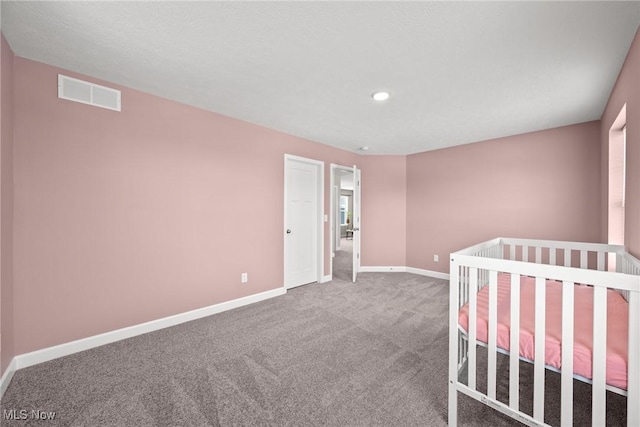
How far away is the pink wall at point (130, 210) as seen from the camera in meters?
1.99

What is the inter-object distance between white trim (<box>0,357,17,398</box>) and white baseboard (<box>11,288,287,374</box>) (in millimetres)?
28

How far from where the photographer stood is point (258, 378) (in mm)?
1848

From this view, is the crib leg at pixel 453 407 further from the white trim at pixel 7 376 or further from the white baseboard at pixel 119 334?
the white trim at pixel 7 376

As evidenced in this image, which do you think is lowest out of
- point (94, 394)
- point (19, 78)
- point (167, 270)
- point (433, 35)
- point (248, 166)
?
point (94, 394)

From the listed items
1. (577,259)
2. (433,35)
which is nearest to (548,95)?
(433,35)

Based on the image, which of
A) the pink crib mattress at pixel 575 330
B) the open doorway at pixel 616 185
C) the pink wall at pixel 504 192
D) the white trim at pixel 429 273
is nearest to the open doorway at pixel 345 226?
the white trim at pixel 429 273

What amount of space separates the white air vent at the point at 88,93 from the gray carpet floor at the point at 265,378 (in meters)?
2.06

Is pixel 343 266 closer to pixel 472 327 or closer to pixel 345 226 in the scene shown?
pixel 472 327

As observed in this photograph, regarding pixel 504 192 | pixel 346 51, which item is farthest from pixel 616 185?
pixel 346 51

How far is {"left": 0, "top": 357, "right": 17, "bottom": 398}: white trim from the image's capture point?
1667mm

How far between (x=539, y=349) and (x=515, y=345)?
0.31 ft

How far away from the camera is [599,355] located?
1093 millimetres

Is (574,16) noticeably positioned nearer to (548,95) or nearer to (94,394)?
(548,95)

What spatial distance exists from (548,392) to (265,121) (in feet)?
11.4
